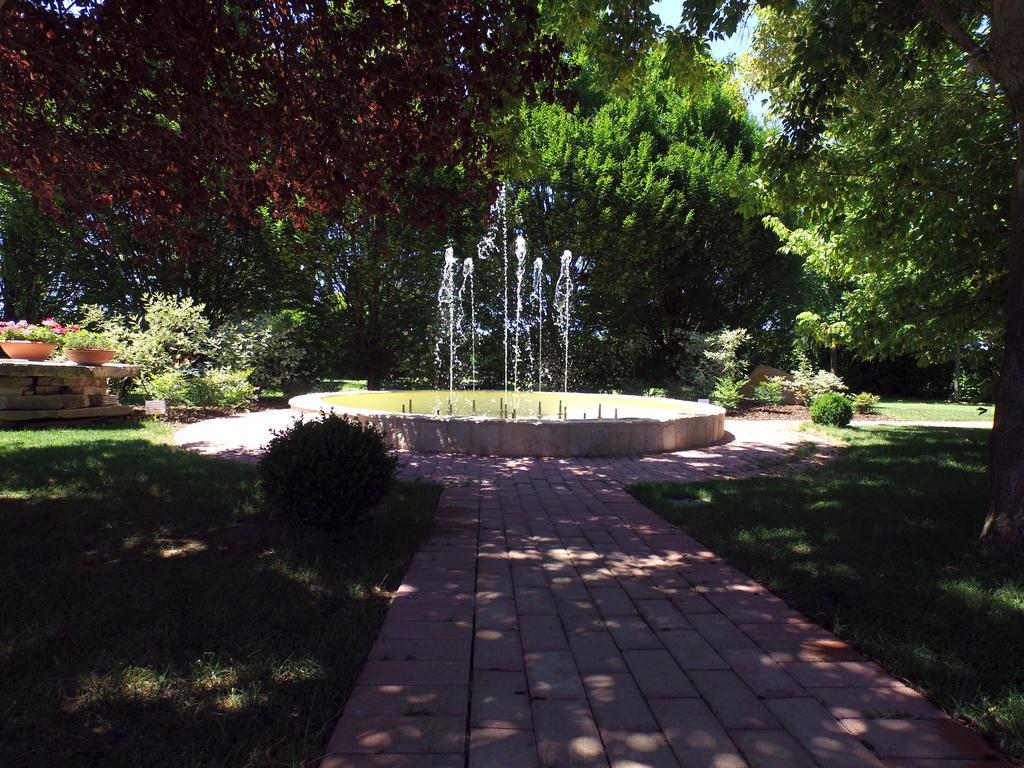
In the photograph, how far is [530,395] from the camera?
15.8m

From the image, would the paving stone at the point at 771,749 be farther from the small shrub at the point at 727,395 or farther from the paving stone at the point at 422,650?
the small shrub at the point at 727,395

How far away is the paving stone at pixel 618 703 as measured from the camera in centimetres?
231

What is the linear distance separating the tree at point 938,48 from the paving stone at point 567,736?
157 inches

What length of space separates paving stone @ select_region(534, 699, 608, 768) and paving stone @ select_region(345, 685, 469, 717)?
34cm

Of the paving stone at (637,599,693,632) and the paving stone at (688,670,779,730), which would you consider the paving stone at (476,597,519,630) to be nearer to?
the paving stone at (637,599,693,632)

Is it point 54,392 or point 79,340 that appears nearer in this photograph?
point 54,392

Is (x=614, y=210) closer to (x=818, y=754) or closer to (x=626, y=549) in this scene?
(x=626, y=549)

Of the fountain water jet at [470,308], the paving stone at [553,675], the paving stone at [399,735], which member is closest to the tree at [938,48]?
the paving stone at [553,675]

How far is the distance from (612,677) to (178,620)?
235 centimetres

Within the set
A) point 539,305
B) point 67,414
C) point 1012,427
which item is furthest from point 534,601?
point 539,305

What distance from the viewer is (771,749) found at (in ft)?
7.12

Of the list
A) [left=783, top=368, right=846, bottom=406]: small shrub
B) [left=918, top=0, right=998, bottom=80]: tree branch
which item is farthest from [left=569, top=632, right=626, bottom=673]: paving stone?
[left=783, top=368, right=846, bottom=406]: small shrub

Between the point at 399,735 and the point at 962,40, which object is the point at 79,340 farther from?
the point at 962,40

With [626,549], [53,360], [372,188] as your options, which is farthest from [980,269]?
[53,360]
